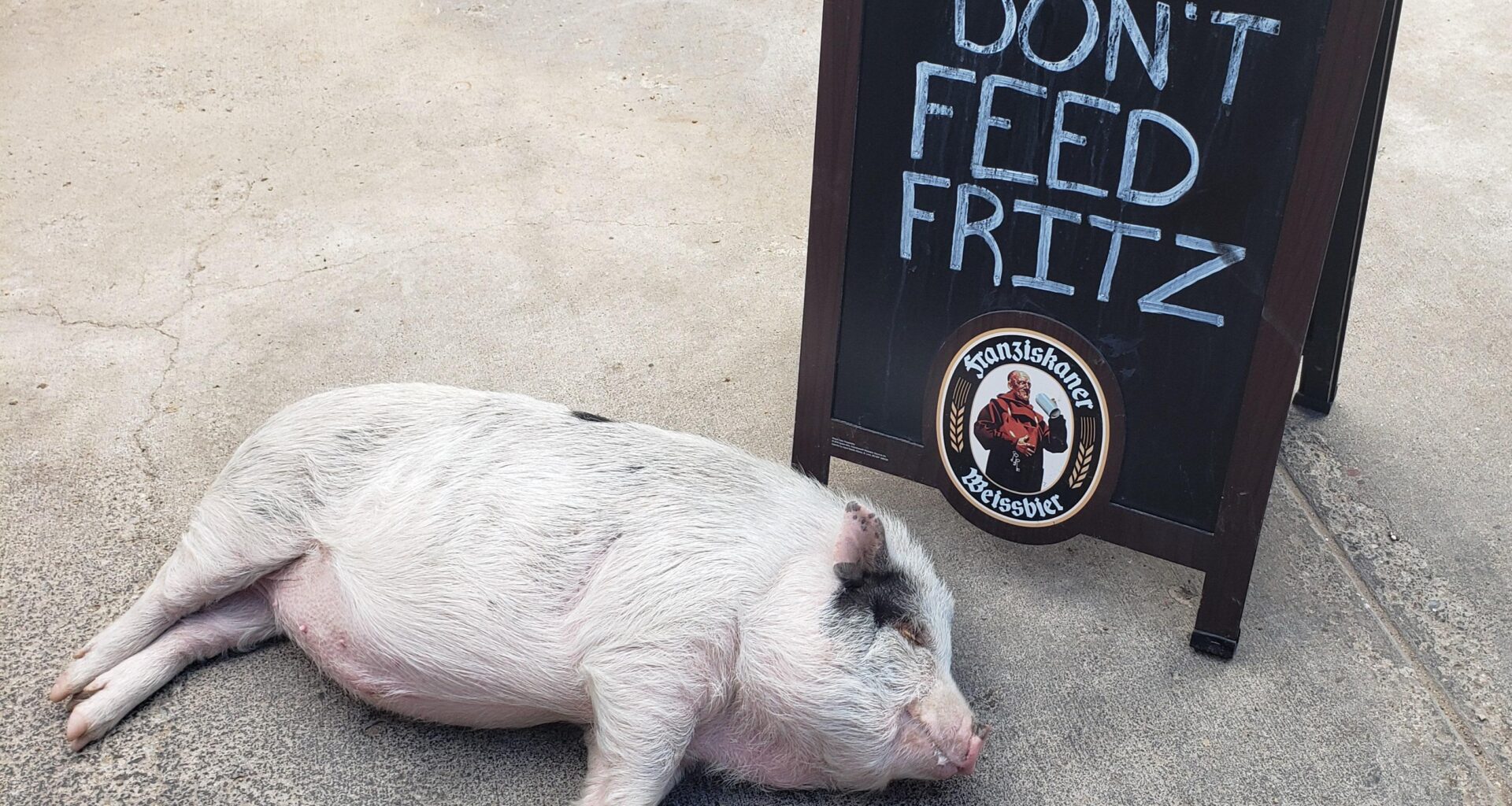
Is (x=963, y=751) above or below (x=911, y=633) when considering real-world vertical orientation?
below

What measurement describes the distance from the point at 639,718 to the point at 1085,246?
1.30 metres

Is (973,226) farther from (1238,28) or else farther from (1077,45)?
(1238,28)

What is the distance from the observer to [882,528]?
2.31 metres

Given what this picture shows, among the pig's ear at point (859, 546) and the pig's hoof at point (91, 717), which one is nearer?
the pig's ear at point (859, 546)

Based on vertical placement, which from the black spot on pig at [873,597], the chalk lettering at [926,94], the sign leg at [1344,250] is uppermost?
the chalk lettering at [926,94]

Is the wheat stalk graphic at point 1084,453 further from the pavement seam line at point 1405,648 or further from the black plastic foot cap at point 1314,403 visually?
the black plastic foot cap at point 1314,403

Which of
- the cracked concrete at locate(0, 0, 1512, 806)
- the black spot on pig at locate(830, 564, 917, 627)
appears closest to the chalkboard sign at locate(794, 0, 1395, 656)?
the cracked concrete at locate(0, 0, 1512, 806)

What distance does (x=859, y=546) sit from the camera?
233 centimetres

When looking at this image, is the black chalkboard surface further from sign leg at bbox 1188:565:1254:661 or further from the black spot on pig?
the black spot on pig

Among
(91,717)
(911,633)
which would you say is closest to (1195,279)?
(911,633)

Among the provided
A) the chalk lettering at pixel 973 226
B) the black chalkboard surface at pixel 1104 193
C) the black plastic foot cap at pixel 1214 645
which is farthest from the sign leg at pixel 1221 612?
the chalk lettering at pixel 973 226

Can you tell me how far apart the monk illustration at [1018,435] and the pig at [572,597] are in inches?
13.4

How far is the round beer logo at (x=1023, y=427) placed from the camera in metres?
2.62

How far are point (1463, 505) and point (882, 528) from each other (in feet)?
5.84
